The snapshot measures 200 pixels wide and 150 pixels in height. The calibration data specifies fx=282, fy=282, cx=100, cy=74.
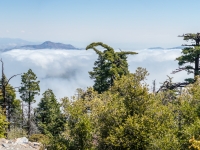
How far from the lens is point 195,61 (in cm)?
2716

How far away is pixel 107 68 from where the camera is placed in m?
31.0

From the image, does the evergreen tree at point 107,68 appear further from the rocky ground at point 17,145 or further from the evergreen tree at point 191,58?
the rocky ground at point 17,145

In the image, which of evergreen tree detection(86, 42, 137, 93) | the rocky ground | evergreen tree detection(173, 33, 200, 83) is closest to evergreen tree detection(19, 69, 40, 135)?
evergreen tree detection(86, 42, 137, 93)

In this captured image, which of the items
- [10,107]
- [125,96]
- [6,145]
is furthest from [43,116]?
[125,96]

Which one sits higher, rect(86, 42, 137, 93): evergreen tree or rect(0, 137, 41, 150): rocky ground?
rect(86, 42, 137, 93): evergreen tree

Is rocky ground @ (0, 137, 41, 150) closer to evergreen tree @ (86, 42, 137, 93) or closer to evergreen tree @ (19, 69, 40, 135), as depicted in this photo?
evergreen tree @ (86, 42, 137, 93)

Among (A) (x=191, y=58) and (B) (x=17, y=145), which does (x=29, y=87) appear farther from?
(A) (x=191, y=58)

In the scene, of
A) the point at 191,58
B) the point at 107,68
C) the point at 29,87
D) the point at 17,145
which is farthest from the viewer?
the point at 29,87

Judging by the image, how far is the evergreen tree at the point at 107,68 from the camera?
29.3 meters

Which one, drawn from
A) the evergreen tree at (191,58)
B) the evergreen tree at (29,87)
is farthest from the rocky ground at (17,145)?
the evergreen tree at (29,87)

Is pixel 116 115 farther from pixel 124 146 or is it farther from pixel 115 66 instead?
pixel 115 66

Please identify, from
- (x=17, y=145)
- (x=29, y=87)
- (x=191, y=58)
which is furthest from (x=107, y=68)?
(x=29, y=87)

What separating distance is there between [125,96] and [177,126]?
2.80m

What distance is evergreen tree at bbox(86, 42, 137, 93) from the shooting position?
2929cm
